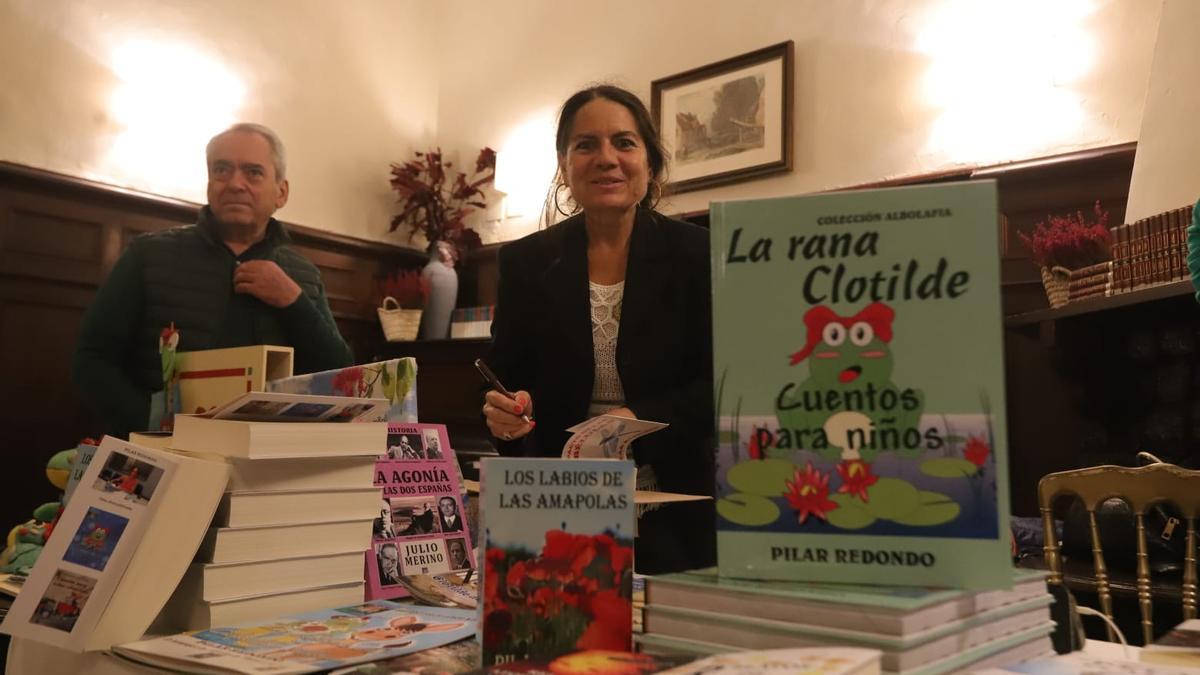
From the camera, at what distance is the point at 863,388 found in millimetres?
606

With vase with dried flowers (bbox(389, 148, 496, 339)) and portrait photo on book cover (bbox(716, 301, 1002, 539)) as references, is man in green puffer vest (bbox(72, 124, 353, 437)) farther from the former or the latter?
vase with dried flowers (bbox(389, 148, 496, 339))

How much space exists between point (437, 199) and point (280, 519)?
143 inches

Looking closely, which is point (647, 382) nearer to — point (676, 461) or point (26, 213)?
point (676, 461)

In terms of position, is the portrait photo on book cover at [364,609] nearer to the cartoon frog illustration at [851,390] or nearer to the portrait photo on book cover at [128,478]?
the portrait photo on book cover at [128,478]

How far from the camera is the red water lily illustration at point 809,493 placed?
604 millimetres

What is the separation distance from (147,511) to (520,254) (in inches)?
35.1

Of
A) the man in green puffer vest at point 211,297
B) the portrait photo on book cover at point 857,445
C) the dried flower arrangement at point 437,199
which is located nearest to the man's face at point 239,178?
the man in green puffer vest at point 211,297

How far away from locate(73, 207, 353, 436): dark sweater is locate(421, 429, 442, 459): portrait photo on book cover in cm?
81

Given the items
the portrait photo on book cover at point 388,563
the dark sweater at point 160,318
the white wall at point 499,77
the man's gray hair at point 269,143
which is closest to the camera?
the portrait photo on book cover at point 388,563

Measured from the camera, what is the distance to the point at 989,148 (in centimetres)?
296

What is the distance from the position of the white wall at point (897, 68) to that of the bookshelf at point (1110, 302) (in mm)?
706

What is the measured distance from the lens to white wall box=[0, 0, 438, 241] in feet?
10.6

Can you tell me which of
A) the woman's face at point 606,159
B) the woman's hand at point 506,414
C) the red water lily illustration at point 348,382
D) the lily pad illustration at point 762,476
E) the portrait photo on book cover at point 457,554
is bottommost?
the portrait photo on book cover at point 457,554

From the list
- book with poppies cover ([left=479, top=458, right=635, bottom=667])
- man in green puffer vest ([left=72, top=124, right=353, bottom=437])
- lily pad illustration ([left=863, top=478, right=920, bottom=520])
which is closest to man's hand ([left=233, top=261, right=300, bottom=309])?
man in green puffer vest ([left=72, top=124, right=353, bottom=437])
